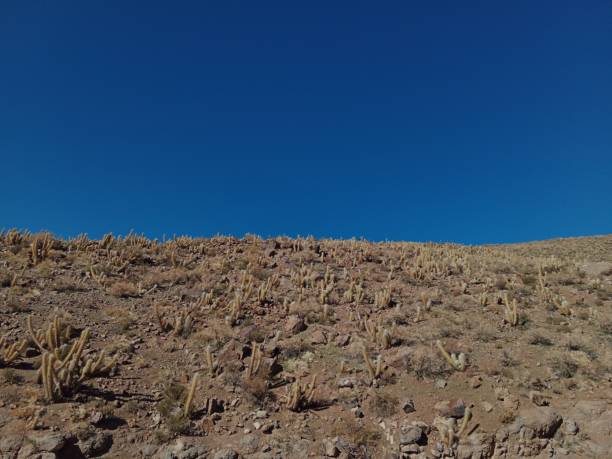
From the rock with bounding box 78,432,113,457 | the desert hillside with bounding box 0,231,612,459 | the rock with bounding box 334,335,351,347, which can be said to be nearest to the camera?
the rock with bounding box 78,432,113,457

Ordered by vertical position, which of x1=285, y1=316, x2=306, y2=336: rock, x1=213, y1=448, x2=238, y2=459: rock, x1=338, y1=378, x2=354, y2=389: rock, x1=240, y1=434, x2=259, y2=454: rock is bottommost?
x1=213, y1=448, x2=238, y2=459: rock

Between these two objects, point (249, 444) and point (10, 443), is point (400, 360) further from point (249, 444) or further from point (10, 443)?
point (10, 443)

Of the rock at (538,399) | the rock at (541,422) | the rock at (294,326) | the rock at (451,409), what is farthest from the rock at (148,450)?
the rock at (538,399)

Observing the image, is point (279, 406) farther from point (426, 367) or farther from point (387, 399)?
point (426, 367)

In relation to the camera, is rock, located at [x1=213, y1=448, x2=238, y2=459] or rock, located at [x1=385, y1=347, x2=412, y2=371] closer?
rock, located at [x1=213, y1=448, x2=238, y2=459]

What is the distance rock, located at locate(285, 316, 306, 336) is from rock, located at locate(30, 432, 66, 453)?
6186mm

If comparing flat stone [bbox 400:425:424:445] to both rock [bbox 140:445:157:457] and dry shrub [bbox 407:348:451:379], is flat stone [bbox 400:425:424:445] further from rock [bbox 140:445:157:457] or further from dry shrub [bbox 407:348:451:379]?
Answer: rock [bbox 140:445:157:457]

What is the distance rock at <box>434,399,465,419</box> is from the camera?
864 cm

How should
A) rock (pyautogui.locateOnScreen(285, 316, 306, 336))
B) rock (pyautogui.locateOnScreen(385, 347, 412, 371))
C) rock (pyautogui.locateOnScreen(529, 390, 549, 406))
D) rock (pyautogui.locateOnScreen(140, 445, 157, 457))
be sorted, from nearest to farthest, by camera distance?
rock (pyautogui.locateOnScreen(140, 445, 157, 457)) → rock (pyautogui.locateOnScreen(529, 390, 549, 406)) → rock (pyautogui.locateOnScreen(385, 347, 412, 371)) → rock (pyautogui.locateOnScreen(285, 316, 306, 336))

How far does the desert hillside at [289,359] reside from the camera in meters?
7.93

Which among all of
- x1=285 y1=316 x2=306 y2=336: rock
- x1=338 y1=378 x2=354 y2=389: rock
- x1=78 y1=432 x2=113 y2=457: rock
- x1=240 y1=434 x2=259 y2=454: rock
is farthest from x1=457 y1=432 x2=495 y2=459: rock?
x1=78 y1=432 x2=113 y2=457: rock

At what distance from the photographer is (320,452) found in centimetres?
798

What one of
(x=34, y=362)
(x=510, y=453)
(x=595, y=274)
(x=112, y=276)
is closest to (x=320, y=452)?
(x=510, y=453)

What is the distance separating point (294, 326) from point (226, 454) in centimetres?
486
